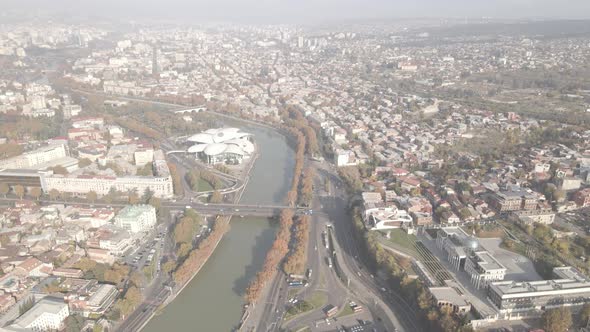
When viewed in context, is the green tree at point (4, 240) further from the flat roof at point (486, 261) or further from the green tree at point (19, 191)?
the flat roof at point (486, 261)

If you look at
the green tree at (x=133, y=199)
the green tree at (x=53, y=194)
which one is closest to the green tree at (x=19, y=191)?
the green tree at (x=53, y=194)

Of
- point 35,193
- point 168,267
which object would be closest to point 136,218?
point 168,267

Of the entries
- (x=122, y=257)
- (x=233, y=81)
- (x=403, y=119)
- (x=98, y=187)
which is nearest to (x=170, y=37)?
(x=233, y=81)

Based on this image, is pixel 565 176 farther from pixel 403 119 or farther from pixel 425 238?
pixel 403 119

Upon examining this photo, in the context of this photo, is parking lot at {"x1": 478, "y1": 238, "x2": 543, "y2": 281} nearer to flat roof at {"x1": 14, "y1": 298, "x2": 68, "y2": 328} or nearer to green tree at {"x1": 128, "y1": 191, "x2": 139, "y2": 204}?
flat roof at {"x1": 14, "y1": 298, "x2": 68, "y2": 328}

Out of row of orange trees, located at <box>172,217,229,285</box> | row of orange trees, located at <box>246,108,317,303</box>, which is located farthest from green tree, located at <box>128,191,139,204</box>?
row of orange trees, located at <box>246,108,317,303</box>

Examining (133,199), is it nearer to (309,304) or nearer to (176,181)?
(176,181)
